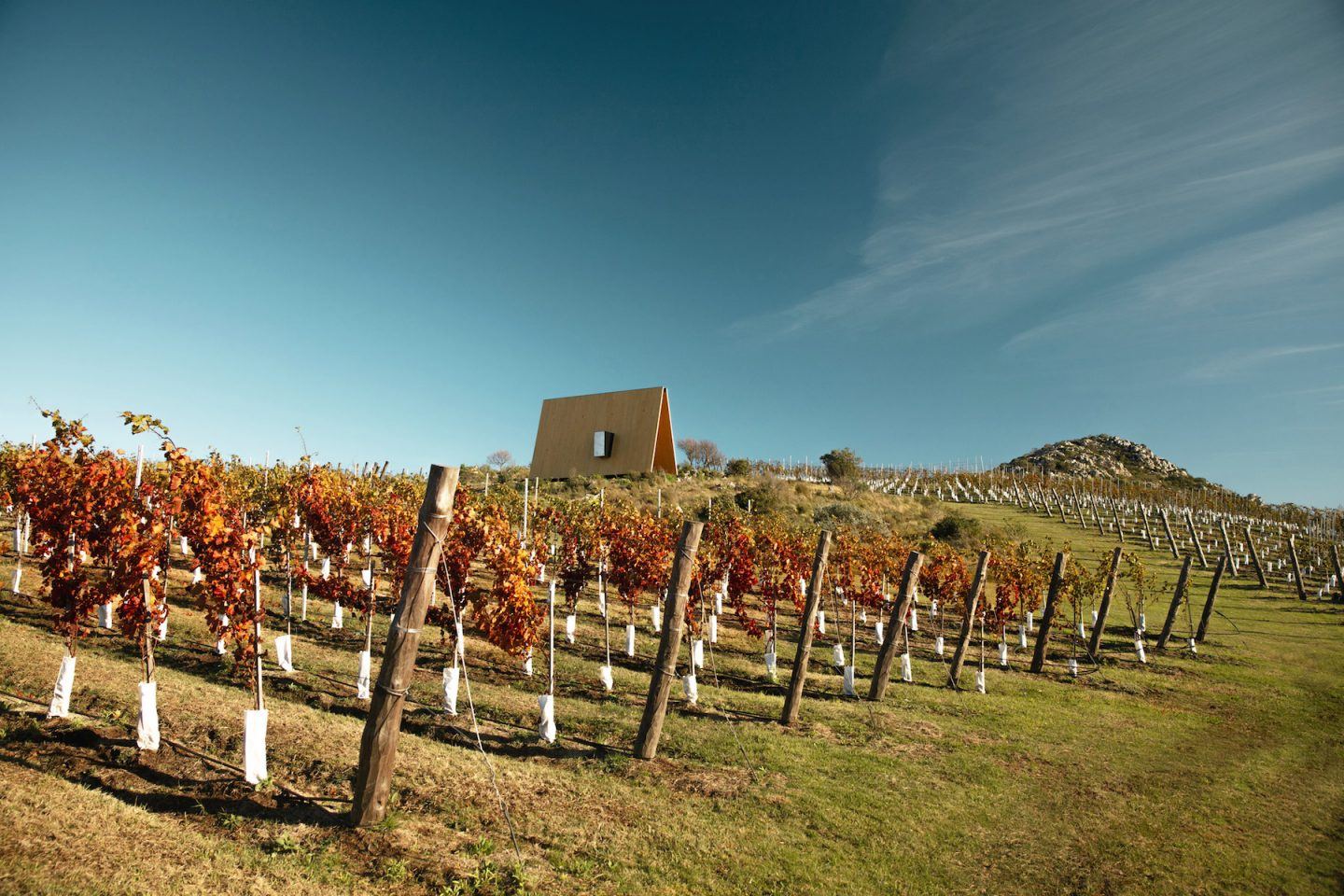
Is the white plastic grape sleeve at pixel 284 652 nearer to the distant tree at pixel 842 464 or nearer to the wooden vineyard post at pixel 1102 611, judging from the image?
the wooden vineyard post at pixel 1102 611

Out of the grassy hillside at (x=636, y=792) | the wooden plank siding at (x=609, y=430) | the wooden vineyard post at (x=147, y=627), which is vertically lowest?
the grassy hillside at (x=636, y=792)

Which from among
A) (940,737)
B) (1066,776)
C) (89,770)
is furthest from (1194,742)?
(89,770)

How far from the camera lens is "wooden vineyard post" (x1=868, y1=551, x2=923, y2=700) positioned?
492 inches

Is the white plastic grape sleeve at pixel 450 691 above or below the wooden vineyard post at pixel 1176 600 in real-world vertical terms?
below

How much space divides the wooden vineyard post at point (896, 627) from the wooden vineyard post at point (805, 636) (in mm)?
2294

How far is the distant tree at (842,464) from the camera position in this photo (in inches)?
2793

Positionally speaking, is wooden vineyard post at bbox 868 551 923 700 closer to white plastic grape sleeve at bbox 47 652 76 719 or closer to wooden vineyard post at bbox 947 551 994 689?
wooden vineyard post at bbox 947 551 994 689

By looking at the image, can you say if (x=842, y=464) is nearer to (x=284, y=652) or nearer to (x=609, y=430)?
(x=609, y=430)

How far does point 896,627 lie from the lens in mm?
13047

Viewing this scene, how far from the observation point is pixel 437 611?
1220 centimetres

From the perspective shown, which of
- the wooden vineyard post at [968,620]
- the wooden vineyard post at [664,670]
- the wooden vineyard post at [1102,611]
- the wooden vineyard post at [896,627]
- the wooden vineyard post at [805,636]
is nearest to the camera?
the wooden vineyard post at [664,670]

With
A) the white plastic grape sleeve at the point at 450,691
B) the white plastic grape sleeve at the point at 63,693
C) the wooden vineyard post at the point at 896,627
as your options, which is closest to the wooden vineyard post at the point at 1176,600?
the wooden vineyard post at the point at 896,627

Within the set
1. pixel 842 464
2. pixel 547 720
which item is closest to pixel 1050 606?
pixel 547 720

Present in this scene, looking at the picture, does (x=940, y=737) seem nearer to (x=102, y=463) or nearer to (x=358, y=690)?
(x=358, y=690)
